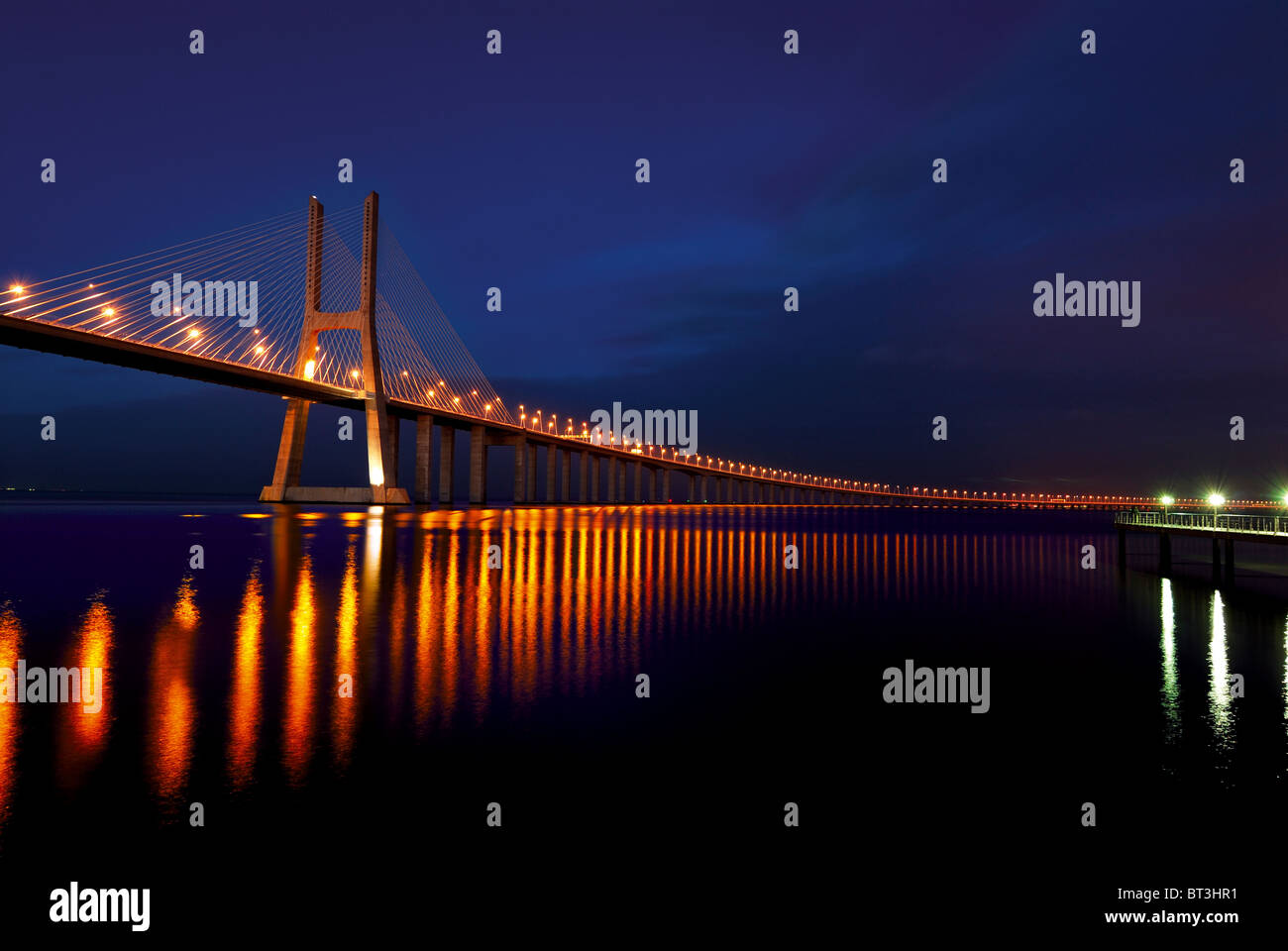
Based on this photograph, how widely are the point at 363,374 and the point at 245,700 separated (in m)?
65.1

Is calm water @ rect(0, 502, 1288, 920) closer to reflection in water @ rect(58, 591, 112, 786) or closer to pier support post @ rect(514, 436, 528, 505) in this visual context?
reflection in water @ rect(58, 591, 112, 786)

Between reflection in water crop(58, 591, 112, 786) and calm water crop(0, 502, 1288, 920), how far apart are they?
47 millimetres

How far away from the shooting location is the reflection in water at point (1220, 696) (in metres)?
8.55

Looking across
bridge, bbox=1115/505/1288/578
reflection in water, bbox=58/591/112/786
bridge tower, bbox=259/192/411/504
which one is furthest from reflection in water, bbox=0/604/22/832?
bridge tower, bbox=259/192/411/504

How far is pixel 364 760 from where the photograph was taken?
23.6 ft

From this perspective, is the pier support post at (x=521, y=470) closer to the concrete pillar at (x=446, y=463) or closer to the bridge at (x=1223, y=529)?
the concrete pillar at (x=446, y=463)

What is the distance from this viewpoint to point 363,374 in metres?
69.6

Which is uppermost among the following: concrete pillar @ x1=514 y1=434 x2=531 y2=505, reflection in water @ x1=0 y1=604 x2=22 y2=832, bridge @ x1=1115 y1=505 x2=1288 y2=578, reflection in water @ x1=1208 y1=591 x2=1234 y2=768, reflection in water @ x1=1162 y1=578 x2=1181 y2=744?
concrete pillar @ x1=514 y1=434 x2=531 y2=505

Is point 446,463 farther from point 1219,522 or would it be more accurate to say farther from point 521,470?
point 1219,522

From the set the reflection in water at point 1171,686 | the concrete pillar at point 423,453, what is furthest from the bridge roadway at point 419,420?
the reflection in water at point 1171,686

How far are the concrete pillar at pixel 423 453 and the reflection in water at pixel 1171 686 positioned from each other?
232 feet

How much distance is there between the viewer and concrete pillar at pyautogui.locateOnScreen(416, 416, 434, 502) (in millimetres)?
79438
